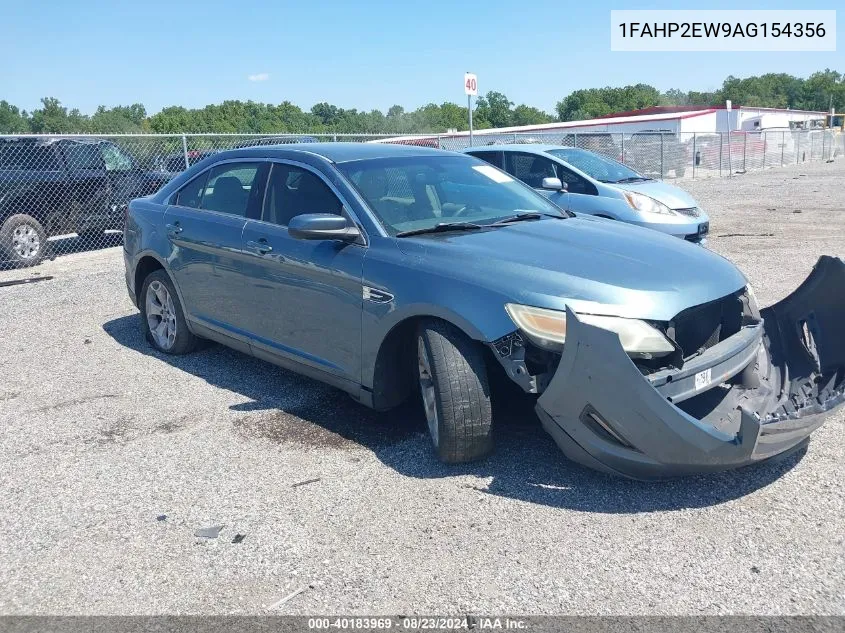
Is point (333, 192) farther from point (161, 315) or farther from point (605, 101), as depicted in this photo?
point (605, 101)

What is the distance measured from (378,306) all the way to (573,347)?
127 centimetres

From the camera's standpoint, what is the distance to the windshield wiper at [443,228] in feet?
15.2

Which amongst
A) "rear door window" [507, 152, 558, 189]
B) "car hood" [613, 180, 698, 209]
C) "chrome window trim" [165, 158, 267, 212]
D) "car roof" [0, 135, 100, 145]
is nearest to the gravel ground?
"chrome window trim" [165, 158, 267, 212]

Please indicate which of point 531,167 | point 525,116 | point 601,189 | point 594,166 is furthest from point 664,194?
point 525,116

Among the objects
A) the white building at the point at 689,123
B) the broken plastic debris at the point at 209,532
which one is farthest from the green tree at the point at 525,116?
the broken plastic debris at the point at 209,532

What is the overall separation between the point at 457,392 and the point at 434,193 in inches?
63.1

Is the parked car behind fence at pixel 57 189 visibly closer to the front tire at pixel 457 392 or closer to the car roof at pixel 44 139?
the car roof at pixel 44 139

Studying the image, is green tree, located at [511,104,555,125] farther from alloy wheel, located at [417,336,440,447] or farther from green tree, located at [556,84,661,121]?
alloy wheel, located at [417,336,440,447]

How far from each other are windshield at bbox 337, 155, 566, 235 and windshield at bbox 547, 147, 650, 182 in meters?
5.94

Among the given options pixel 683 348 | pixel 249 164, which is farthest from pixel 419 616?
pixel 249 164

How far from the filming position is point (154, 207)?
654 centimetres

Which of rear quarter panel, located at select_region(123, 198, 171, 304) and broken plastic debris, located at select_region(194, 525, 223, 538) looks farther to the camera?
rear quarter panel, located at select_region(123, 198, 171, 304)

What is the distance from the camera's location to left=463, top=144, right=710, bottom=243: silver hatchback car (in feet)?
33.6

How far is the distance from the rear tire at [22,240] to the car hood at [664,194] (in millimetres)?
8555
